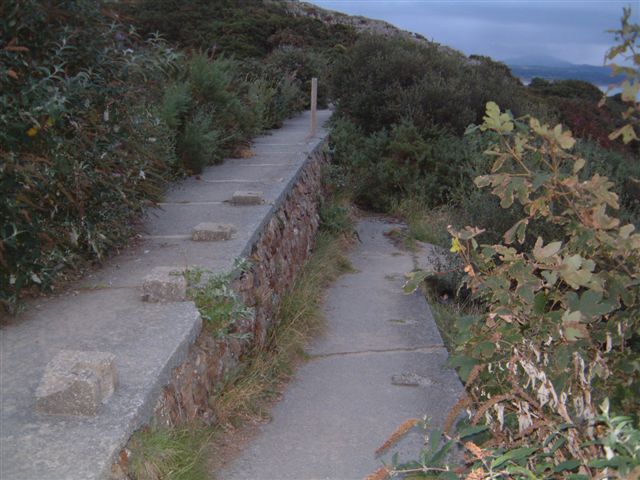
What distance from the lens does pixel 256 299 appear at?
4.70m

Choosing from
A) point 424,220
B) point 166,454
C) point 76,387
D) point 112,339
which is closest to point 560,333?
point 166,454

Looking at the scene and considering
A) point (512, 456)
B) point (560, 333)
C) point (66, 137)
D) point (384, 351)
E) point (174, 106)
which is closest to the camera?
point (512, 456)

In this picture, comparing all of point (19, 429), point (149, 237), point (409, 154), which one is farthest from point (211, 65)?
point (19, 429)

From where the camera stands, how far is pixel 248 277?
4605 mm

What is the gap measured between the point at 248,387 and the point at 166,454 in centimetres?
134

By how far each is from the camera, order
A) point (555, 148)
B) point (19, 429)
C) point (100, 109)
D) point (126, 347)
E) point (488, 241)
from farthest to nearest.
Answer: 1. point (488, 241)
2. point (100, 109)
3. point (126, 347)
4. point (19, 429)
5. point (555, 148)

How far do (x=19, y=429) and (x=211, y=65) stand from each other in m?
7.37

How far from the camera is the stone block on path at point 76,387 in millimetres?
2682

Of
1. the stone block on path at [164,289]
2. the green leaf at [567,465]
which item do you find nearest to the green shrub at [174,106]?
the stone block on path at [164,289]

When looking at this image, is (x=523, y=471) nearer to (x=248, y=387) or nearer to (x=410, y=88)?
(x=248, y=387)

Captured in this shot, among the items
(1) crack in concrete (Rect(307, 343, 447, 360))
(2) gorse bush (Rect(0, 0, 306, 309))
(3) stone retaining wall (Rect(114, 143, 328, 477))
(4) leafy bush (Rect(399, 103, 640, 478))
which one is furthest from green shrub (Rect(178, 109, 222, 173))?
(4) leafy bush (Rect(399, 103, 640, 478))

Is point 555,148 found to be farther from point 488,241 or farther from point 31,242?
point 488,241

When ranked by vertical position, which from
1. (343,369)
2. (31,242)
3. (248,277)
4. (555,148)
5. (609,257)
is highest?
(555,148)

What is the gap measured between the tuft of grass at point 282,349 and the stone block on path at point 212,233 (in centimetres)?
72
